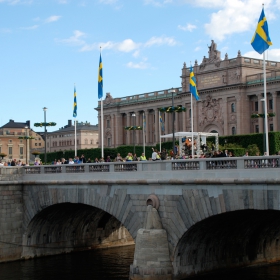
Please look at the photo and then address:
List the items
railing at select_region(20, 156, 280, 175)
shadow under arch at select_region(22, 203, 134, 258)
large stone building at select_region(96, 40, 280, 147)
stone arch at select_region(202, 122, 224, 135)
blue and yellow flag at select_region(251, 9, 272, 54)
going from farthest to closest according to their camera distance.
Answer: stone arch at select_region(202, 122, 224, 135), large stone building at select_region(96, 40, 280, 147), shadow under arch at select_region(22, 203, 134, 258), blue and yellow flag at select_region(251, 9, 272, 54), railing at select_region(20, 156, 280, 175)

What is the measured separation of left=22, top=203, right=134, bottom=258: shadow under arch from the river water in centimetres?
85

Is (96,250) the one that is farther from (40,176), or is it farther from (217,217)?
(217,217)

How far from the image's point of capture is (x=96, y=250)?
158 ft

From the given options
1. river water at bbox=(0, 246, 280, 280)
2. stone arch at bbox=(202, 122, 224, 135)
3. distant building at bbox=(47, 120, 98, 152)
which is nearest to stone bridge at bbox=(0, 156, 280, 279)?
river water at bbox=(0, 246, 280, 280)

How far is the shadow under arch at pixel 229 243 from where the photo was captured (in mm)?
31953

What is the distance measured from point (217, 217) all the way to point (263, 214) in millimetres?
4185

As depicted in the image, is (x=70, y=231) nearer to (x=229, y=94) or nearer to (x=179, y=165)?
(x=179, y=165)

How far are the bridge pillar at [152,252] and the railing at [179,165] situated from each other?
236cm

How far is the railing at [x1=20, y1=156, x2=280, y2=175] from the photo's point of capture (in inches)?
1087

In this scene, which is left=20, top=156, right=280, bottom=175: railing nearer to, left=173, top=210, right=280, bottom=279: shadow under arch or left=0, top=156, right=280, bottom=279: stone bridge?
left=0, top=156, right=280, bottom=279: stone bridge

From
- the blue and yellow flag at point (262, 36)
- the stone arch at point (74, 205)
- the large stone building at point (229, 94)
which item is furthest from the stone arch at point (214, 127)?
the blue and yellow flag at point (262, 36)

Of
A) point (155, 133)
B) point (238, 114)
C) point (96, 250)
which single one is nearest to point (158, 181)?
point (96, 250)

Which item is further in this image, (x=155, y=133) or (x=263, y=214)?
(x=155, y=133)

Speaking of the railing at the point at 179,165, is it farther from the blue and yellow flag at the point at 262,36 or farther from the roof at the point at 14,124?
the roof at the point at 14,124
